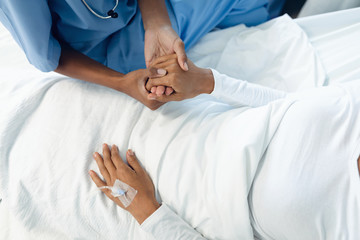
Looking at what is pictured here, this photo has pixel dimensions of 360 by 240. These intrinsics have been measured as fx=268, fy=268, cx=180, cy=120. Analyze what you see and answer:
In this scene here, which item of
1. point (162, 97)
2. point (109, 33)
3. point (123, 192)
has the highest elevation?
point (109, 33)

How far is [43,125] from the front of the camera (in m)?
0.77

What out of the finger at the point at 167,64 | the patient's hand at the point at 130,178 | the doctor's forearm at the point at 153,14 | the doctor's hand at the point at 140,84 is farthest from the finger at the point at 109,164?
the doctor's forearm at the point at 153,14

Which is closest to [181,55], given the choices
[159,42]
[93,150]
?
[159,42]

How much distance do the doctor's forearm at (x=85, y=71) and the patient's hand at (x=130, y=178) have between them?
20 cm

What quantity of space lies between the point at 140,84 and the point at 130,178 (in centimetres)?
26

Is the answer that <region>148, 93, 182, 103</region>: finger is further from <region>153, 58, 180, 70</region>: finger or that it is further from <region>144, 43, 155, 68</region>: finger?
<region>144, 43, 155, 68</region>: finger

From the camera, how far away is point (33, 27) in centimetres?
67

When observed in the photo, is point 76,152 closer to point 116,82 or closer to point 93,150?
point 93,150

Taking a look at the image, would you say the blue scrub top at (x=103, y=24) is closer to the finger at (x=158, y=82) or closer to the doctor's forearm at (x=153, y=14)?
the doctor's forearm at (x=153, y=14)

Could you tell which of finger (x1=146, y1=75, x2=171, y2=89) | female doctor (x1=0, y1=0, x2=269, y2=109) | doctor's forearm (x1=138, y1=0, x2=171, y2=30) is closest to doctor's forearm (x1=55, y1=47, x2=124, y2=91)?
female doctor (x1=0, y1=0, x2=269, y2=109)

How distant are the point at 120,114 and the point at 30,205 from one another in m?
0.34

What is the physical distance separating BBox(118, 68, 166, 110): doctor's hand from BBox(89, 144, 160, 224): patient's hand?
0.15 meters

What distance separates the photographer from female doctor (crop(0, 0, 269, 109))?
0.70m

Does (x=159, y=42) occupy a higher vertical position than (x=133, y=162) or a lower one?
higher
